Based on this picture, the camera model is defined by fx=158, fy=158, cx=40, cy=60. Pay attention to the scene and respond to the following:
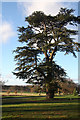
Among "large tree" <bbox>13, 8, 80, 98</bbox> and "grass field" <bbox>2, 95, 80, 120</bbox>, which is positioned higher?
"large tree" <bbox>13, 8, 80, 98</bbox>

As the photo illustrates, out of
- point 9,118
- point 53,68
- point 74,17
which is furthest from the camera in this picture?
point 74,17

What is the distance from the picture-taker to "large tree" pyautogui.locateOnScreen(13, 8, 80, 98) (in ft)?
77.4

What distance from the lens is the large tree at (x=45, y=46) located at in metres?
23.6

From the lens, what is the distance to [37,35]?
24141 millimetres

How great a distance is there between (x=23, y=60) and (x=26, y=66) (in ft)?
3.54

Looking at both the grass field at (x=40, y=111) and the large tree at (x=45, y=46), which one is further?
the large tree at (x=45, y=46)

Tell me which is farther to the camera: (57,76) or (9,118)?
(57,76)

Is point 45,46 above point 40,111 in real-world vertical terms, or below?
above

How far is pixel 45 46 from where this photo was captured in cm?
2347

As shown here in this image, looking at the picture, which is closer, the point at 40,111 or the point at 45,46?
the point at 40,111

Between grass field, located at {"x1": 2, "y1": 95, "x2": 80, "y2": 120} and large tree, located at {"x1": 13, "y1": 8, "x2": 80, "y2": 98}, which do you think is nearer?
grass field, located at {"x1": 2, "y1": 95, "x2": 80, "y2": 120}

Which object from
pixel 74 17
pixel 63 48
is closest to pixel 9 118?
pixel 63 48

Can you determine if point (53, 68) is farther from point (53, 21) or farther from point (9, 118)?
point (9, 118)

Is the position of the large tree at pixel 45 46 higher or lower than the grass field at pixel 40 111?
higher
